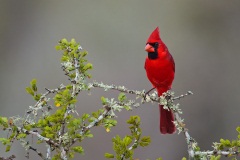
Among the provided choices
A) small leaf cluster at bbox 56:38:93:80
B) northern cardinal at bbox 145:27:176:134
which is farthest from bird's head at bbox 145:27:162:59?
small leaf cluster at bbox 56:38:93:80

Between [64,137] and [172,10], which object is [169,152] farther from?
[64,137]

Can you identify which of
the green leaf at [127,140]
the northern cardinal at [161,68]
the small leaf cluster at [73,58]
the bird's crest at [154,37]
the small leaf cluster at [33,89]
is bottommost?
the green leaf at [127,140]

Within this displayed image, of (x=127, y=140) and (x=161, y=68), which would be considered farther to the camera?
(x=161, y=68)

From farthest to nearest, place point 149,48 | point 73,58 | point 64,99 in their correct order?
point 149,48, point 73,58, point 64,99

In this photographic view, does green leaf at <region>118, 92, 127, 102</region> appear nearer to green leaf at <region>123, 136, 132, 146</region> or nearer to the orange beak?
green leaf at <region>123, 136, 132, 146</region>

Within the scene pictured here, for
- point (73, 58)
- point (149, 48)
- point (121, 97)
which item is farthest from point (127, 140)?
point (149, 48)

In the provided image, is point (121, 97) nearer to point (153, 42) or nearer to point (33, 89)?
point (33, 89)

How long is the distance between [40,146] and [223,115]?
1411 millimetres

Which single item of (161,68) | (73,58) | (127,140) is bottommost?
(127,140)

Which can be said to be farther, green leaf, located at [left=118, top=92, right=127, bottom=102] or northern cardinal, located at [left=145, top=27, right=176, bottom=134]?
northern cardinal, located at [left=145, top=27, right=176, bottom=134]

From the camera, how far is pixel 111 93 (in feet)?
11.5

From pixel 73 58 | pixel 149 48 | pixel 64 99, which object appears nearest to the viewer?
pixel 64 99

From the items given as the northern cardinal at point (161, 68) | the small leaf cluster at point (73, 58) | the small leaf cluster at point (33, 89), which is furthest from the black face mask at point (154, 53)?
the small leaf cluster at point (33, 89)

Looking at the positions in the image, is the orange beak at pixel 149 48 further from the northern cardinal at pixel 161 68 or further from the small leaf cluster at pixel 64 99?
the small leaf cluster at pixel 64 99
